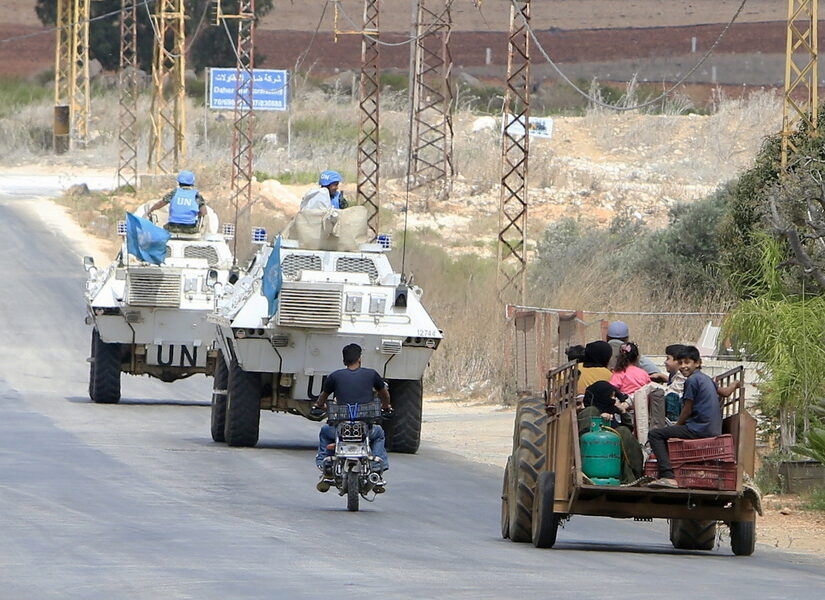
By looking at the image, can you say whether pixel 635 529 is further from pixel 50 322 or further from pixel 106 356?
pixel 50 322

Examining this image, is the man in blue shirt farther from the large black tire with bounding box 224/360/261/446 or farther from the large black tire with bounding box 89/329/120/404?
the large black tire with bounding box 89/329/120/404

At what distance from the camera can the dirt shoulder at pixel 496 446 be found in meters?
14.7

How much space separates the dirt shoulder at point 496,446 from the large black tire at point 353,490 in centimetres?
323

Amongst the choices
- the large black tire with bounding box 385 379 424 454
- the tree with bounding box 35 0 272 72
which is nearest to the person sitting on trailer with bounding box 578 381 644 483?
the large black tire with bounding box 385 379 424 454

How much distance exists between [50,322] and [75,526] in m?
23.0

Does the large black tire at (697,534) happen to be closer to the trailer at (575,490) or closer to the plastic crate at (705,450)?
the trailer at (575,490)

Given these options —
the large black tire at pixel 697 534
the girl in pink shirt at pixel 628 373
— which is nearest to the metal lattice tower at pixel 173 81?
the girl in pink shirt at pixel 628 373

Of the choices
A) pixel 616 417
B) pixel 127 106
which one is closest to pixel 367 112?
pixel 616 417

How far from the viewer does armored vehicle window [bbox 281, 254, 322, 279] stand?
20.2 metres

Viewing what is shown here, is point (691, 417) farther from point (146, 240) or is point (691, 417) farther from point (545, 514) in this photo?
point (146, 240)

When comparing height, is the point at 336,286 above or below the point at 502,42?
below

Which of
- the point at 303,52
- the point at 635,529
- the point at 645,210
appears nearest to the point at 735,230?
the point at 635,529

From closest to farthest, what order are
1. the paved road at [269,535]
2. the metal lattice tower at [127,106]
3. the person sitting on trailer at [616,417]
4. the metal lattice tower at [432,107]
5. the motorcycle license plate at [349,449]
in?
the paved road at [269,535] < the person sitting on trailer at [616,417] < the motorcycle license plate at [349,449] < the metal lattice tower at [432,107] < the metal lattice tower at [127,106]

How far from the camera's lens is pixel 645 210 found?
177 feet
